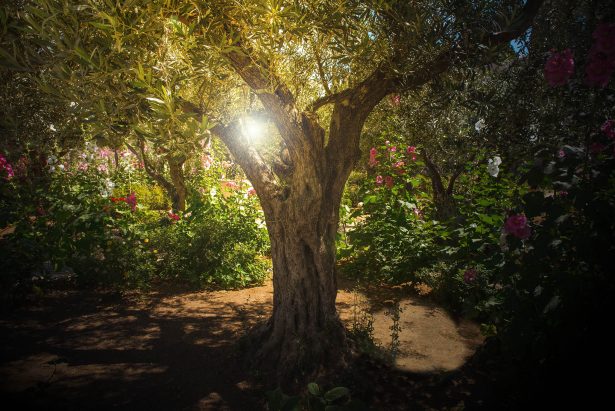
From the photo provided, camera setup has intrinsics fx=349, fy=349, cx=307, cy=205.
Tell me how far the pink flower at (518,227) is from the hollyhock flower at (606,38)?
129 centimetres

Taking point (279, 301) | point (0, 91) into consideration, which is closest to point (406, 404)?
point (279, 301)

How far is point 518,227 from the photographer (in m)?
2.92

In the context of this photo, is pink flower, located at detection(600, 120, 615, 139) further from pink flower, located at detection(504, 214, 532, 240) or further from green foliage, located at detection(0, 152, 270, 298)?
green foliage, located at detection(0, 152, 270, 298)

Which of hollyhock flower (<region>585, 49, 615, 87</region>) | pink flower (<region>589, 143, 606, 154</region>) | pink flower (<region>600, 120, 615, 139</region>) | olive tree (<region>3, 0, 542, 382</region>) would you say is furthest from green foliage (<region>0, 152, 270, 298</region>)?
hollyhock flower (<region>585, 49, 615, 87</region>)

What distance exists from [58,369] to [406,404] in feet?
12.2

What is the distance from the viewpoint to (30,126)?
5.20m

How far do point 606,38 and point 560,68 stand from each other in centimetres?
38

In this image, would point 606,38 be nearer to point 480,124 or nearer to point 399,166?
point 480,124

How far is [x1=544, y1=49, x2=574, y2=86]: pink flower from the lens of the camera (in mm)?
2566

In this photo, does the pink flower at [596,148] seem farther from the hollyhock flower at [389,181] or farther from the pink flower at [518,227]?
the hollyhock flower at [389,181]

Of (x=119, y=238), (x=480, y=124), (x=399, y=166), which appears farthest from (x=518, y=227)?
(x=119, y=238)

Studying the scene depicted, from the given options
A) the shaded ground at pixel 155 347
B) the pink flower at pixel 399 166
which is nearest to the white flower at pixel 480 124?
the shaded ground at pixel 155 347

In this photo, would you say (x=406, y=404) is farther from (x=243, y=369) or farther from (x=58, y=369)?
(x=58, y=369)

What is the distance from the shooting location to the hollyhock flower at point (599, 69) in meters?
2.27
